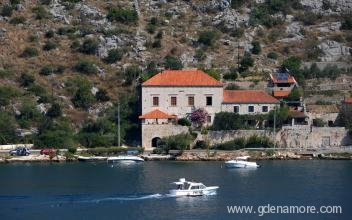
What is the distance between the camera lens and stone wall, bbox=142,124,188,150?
291 ft

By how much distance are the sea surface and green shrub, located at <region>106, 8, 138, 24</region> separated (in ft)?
88.1

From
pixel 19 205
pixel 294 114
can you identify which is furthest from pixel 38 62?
pixel 19 205

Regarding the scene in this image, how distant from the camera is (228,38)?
108438 millimetres

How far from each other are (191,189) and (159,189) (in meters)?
1.95

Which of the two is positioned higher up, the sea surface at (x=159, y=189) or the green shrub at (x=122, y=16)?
the green shrub at (x=122, y=16)

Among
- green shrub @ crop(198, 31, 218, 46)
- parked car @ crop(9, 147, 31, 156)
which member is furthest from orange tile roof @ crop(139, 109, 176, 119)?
green shrub @ crop(198, 31, 218, 46)

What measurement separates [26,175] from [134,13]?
36.4m

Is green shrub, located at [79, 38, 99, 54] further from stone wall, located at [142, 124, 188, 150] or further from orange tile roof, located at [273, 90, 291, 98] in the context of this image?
orange tile roof, located at [273, 90, 291, 98]

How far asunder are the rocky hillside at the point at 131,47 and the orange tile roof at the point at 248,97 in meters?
4.52

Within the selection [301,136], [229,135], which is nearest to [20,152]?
[229,135]

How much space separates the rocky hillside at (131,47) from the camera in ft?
306

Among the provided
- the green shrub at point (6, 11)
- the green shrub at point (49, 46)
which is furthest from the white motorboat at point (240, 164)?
the green shrub at point (6, 11)

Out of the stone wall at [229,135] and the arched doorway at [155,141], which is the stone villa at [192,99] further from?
the arched doorway at [155,141]

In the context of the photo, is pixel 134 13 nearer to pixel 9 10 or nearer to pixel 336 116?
pixel 9 10
